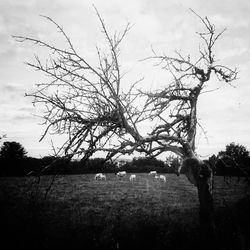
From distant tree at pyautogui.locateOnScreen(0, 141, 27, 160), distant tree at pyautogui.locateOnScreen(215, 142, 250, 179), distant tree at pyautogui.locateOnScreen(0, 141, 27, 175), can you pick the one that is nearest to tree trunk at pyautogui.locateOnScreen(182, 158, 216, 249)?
distant tree at pyautogui.locateOnScreen(215, 142, 250, 179)

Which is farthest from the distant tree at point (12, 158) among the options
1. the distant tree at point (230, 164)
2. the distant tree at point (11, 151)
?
the distant tree at point (230, 164)

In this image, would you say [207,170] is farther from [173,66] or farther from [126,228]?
[126,228]

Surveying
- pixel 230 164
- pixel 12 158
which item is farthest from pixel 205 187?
pixel 12 158

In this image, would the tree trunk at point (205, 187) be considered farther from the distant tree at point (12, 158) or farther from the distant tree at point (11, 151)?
the distant tree at point (11, 151)

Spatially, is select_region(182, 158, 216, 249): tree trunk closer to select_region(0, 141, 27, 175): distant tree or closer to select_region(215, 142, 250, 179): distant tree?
select_region(215, 142, 250, 179): distant tree

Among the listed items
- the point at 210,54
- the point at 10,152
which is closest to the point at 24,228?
the point at 210,54

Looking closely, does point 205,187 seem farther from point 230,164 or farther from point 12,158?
point 12,158

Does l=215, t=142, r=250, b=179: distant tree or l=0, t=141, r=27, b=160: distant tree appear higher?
l=0, t=141, r=27, b=160: distant tree

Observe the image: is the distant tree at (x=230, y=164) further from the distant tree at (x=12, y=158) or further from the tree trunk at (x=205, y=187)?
the distant tree at (x=12, y=158)

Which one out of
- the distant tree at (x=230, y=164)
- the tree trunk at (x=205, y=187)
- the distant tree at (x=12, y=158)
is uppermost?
the distant tree at (x=12, y=158)

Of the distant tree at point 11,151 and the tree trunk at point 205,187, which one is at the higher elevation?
the distant tree at point 11,151

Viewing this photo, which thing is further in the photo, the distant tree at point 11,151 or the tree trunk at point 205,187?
the distant tree at point 11,151

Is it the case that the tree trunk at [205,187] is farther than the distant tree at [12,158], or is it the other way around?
the distant tree at [12,158]

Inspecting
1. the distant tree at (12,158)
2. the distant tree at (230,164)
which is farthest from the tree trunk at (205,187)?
→ the distant tree at (12,158)
